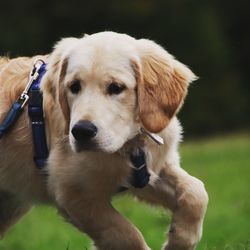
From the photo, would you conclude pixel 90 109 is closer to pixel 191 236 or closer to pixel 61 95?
pixel 61 95

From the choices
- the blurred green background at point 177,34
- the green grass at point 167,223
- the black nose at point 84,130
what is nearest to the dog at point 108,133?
the black nose at point 84,130

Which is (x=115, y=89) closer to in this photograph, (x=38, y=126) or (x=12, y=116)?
(x=38, y=126)

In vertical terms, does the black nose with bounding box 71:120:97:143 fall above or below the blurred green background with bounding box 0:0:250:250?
above

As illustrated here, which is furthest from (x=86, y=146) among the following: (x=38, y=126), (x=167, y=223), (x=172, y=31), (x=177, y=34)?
(x=172, y=31)

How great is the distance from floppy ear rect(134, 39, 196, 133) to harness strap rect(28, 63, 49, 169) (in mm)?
717

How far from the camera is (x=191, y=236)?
17.6 feet

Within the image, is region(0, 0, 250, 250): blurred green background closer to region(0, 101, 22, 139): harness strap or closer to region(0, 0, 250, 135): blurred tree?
region(0, 0, 250, 135): blurred tree

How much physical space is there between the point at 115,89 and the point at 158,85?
340 mm

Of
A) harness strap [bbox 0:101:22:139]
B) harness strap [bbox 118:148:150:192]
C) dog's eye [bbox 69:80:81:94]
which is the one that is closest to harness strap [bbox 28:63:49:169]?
harness strap [bbox 0:101:22:139]

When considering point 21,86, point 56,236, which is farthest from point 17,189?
point 56,236

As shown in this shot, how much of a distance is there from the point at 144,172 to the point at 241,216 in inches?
173

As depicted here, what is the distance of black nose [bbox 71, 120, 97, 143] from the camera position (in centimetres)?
483

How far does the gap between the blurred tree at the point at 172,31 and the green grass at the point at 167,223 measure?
1730 cm

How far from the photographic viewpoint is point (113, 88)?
5.03 meters
